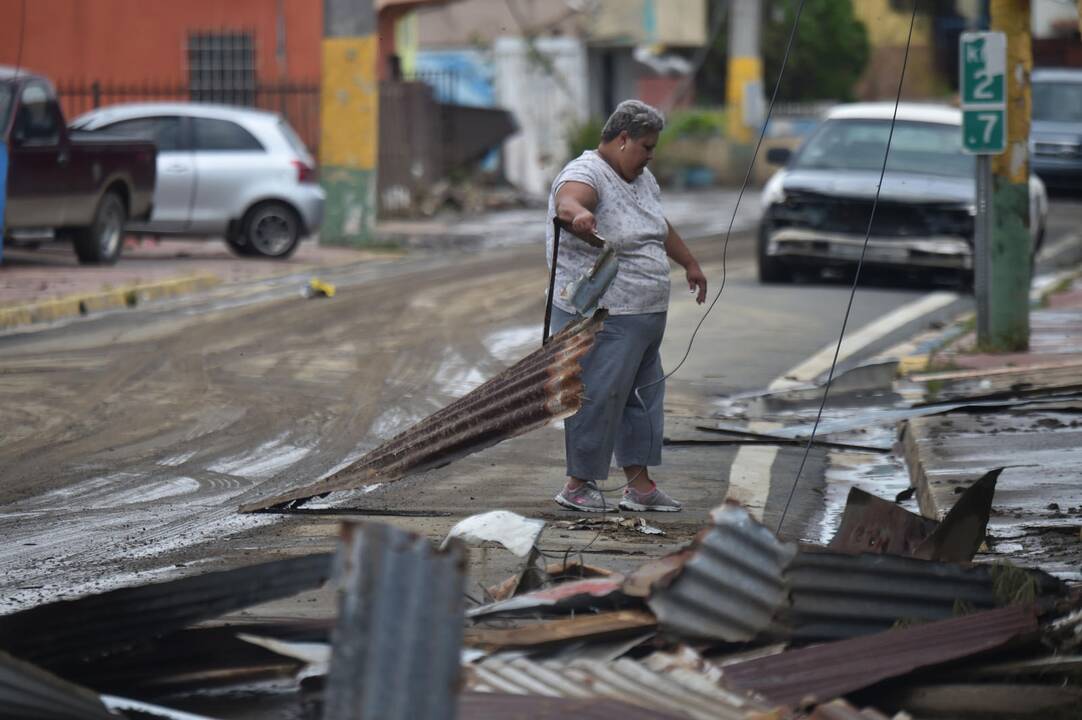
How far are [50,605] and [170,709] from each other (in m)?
0.53

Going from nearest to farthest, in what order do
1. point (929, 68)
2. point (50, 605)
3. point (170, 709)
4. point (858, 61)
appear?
point (170, 709) → point (50, 605) → point (858, 61) → point (929, 68)

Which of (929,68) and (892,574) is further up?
(929,68)

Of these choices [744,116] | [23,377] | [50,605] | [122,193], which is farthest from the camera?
[744,116]

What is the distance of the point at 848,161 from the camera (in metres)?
17.0

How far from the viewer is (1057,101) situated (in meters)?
30.9

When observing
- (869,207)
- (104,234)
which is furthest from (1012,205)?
(104,234)

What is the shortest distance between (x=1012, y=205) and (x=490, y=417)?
19.4 feet

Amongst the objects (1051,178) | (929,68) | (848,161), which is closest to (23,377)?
(848,161)

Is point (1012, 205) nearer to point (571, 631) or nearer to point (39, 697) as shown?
point (571, 631)

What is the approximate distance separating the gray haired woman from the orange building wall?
22.6 metres

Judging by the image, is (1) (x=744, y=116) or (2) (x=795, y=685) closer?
(2) (x=795, y=685)

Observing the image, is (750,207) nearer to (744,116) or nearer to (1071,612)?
(744,116)

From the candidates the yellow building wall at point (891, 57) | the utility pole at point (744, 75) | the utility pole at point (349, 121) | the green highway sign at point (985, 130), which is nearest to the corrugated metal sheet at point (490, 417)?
the green highway sign at point (985, 130)

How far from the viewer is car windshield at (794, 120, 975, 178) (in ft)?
55.2
